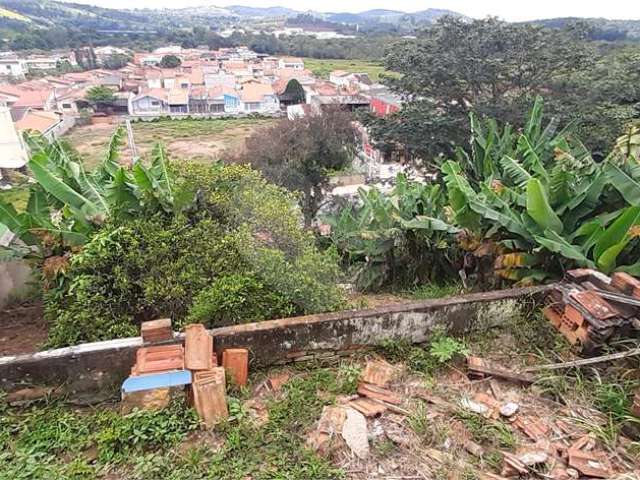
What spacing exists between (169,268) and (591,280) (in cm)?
306

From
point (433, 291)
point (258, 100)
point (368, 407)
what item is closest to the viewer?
point (368, 407)

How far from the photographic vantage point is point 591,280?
127 inches

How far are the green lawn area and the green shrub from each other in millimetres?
61972

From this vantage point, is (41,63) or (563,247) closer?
(563,247)

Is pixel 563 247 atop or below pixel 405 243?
atop

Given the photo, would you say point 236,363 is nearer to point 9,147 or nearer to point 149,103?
point 9,147

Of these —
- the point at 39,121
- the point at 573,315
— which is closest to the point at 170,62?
the point at 39,121

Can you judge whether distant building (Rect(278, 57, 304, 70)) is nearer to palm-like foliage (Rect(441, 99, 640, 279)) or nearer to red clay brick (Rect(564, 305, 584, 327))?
palm-like foliage (Rect(441, 99, 640, 279))

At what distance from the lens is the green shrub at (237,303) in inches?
122

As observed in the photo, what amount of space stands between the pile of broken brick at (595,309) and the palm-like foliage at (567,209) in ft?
0.89

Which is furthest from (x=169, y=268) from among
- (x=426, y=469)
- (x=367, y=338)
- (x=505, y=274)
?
(x=505, y=274)

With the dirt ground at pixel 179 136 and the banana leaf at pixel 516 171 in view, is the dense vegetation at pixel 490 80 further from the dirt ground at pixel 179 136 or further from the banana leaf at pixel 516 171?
the dirt ground at pixel 179 136

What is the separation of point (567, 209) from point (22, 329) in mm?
4720

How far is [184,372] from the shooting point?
2.59 meters
